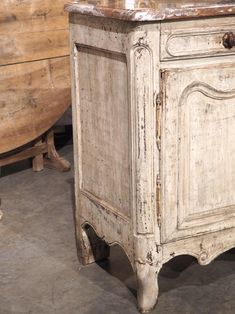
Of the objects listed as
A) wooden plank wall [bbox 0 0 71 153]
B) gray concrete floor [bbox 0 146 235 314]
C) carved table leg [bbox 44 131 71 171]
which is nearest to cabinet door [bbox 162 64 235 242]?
gray concrete floor [bbox 0 146 235 314]

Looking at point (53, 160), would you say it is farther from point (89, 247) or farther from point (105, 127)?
point (105, 127)

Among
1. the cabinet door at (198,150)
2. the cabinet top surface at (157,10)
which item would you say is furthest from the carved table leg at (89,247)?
Result: the cabinet top surface at (157,10)

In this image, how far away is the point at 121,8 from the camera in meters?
1.93

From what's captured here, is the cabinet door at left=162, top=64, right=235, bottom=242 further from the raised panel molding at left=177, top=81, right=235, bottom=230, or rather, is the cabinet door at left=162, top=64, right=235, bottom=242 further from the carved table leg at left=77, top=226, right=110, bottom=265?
the carved table leg at left=77, top=226, right=110, bottom=265

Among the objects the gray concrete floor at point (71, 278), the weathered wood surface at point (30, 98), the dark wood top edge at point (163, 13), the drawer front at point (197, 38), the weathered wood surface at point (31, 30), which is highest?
the dark wood top edge at point (163, 13)

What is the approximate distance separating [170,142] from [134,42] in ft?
1.10

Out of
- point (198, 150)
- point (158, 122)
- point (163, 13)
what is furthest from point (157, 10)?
point (198, 150)

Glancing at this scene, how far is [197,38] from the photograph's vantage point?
6.27 feet

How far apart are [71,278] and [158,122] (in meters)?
0.80

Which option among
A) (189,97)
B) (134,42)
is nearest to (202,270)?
(189,97)

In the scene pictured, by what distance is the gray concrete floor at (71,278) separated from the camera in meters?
2.20

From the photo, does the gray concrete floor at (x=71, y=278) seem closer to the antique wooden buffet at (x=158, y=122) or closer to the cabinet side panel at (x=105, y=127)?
the antique wooden buffet at (x=158, y=122)

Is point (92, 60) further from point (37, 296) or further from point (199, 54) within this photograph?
point (37, 296)

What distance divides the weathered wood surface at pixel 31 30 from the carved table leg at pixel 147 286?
155cm
